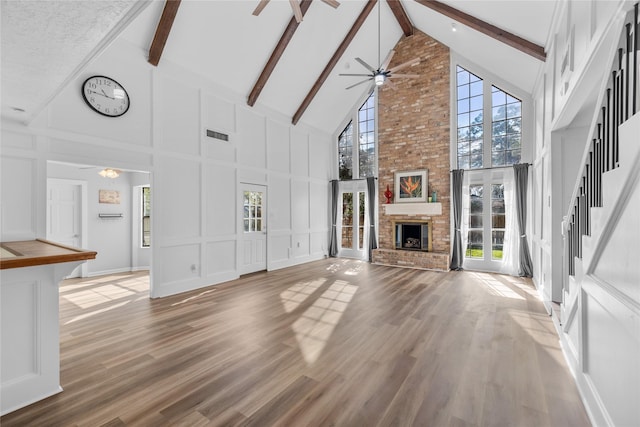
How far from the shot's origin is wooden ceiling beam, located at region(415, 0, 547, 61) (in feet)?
15.3

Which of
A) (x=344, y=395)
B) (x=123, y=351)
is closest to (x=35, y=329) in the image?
(x=123, y=351)

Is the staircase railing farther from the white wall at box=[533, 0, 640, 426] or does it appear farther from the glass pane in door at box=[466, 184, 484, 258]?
the glass pane in door at box=[466, 184, 484, 258]

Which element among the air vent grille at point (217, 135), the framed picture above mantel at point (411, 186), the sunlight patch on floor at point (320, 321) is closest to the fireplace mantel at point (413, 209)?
the framed picture above mantel at point (411, 186)

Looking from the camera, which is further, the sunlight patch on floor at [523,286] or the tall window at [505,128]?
the tall window at [505,128]

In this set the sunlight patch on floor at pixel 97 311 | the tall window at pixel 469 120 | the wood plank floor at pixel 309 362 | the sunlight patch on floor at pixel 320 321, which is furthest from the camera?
the tall window at pixel 469 120

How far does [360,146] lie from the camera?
850cm

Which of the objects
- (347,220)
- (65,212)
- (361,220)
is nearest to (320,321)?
(361,220)

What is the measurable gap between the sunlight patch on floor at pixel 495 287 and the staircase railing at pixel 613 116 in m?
2.52

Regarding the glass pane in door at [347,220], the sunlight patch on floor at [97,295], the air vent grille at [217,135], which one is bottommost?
the sunlight patch on floor at [97,295]

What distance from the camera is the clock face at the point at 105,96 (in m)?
3.90

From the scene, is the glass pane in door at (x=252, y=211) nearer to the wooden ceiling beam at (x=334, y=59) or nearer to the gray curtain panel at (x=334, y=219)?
the wooden ceiling beam at (x=334, y=59)

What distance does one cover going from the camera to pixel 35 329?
208 centimetres

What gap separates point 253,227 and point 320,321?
3.49 m

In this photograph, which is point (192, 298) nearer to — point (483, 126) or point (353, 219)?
point (353, 219)
